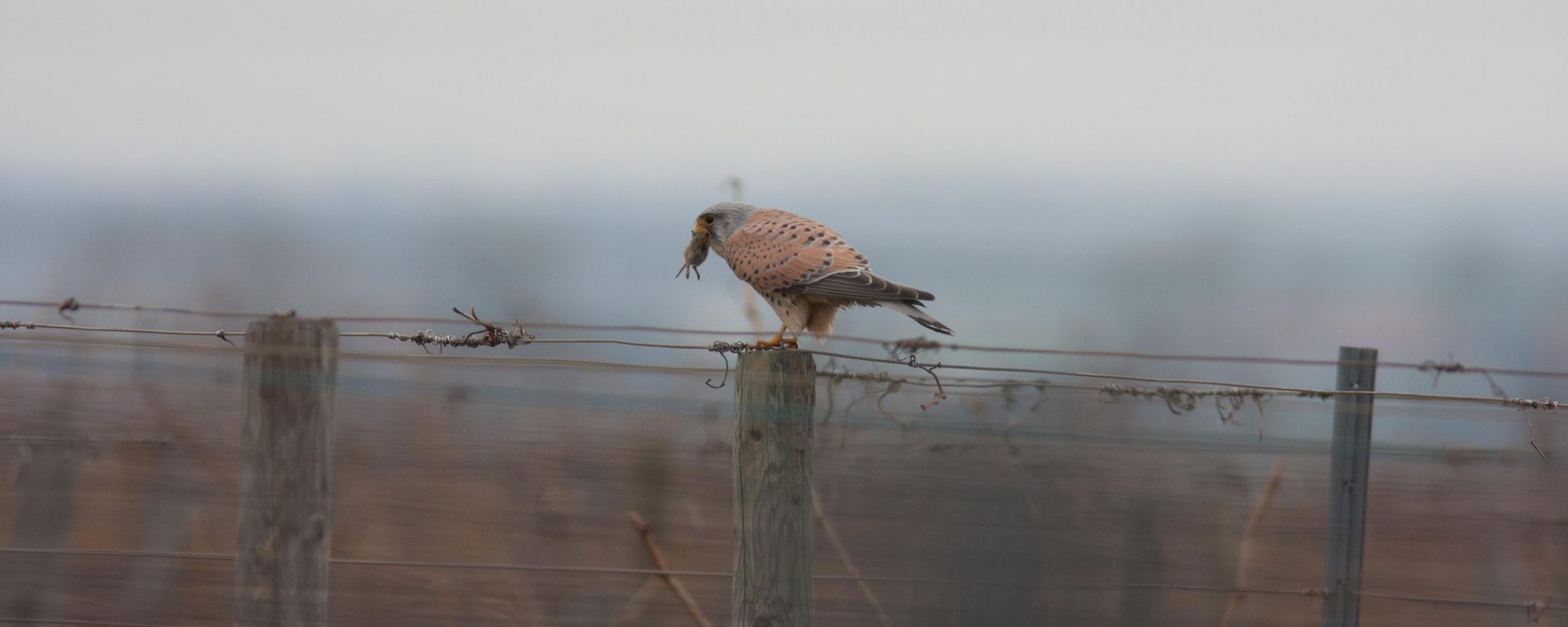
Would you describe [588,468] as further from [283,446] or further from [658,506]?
[283,446]

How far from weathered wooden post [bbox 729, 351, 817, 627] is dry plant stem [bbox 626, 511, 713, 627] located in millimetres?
1512

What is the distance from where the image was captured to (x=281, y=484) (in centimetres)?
265

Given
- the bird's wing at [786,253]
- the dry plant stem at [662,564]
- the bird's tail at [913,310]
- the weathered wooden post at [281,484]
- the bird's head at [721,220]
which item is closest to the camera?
the weathered wooden post at [281,484]

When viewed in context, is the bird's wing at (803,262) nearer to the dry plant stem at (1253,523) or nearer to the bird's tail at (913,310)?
the bird's tail at (913,310)

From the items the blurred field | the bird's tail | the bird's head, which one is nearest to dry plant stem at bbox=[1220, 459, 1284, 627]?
the blurred field

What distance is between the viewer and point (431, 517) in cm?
541

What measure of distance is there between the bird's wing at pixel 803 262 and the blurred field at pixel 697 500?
379 millimetres

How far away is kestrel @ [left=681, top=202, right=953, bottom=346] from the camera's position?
373 centimetres

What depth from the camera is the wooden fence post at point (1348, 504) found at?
346cm

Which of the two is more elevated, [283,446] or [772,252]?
[772,252]

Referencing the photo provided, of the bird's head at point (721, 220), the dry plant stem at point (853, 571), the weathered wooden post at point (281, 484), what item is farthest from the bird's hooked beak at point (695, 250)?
the weathered wooden post at point (281, 484)

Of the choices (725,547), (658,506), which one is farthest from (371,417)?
(725,547)

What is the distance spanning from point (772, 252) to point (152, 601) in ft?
9.98

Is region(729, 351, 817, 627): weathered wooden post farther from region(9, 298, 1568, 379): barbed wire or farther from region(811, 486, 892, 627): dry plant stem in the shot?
region(811, 486, 892, 627): dry plant stem
